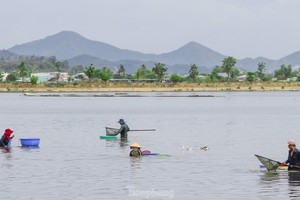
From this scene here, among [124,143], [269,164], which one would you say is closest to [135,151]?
[269,164]

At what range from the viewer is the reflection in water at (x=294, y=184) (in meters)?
27.8

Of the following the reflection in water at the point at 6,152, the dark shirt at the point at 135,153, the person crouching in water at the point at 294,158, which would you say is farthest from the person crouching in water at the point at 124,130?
the person crouching in water at the point at 294,158

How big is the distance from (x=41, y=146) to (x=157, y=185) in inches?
766

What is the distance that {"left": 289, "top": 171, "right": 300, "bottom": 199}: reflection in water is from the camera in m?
27.8

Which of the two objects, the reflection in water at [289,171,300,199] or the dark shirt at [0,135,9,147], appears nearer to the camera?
the reflection in water at [289,171,300,199]

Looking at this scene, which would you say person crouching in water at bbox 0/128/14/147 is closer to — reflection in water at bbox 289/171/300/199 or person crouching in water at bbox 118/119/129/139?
person crouching in water at bbox 118/119/129/139

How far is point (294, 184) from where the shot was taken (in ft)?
99.3

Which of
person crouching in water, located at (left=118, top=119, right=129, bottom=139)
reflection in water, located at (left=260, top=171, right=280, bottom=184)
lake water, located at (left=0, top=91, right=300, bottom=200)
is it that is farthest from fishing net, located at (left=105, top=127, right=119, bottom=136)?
reflection in water, located at (left=260, top=171, right=280, bottom=184)

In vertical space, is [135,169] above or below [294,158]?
below

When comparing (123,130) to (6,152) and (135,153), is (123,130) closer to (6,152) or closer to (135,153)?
(6,152)

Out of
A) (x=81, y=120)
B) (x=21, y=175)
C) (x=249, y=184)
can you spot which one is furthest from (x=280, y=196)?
(x=81, y=120)

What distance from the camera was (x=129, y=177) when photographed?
3303 cm

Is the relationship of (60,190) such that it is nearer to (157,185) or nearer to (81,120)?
(157,185)

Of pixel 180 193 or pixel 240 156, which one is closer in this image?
pixel 180 193
